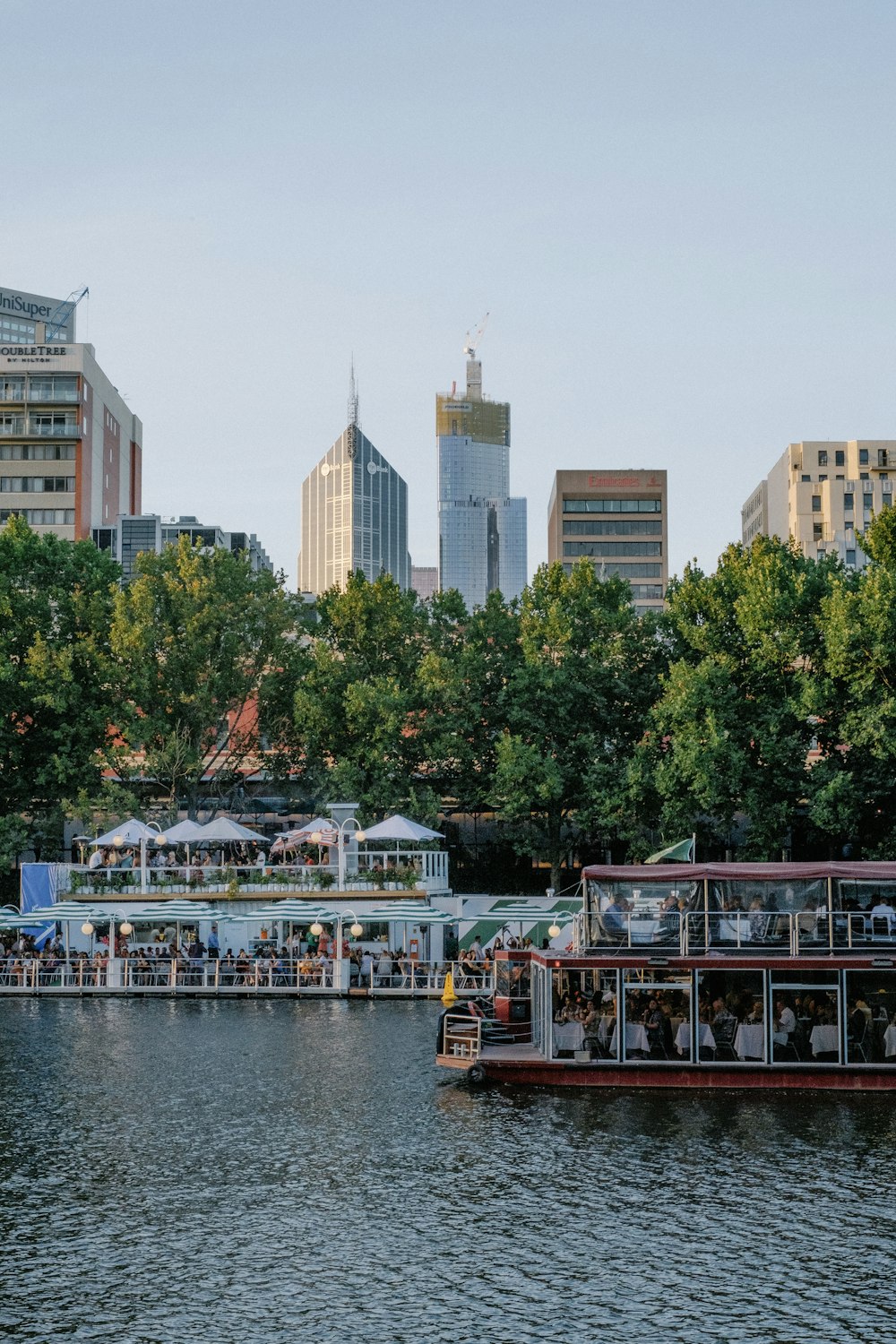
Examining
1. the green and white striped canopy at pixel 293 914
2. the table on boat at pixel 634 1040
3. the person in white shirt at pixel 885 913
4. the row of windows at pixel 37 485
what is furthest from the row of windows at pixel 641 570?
the table on boat at pixel 634 1040

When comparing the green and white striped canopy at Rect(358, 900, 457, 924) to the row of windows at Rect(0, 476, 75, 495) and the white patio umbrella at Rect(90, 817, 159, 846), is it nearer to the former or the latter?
the white patio umbrella at Rect(90, 817, 159, 846)

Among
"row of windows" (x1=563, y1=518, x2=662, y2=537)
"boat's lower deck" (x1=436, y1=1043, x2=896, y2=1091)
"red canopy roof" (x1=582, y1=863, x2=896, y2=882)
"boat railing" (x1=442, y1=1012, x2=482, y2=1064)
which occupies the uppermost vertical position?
"row of windows" (x1=563, y1=518, x2=662, y2=537)

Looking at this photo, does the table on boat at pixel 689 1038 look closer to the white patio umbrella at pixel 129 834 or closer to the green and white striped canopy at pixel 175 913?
the green and white striped canopy at pixel 175 913

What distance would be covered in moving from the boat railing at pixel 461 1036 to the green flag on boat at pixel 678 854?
962 cm

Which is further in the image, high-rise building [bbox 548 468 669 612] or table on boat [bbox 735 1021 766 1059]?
high-rise building [bbox 548 468 669 612]

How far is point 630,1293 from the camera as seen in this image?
23453mm

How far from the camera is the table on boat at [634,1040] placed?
40156 mm

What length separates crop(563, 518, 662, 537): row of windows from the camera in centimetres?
18538

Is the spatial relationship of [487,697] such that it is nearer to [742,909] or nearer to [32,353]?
[742,909]

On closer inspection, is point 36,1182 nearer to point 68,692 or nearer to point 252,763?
point 68,692

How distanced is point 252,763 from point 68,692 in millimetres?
13049

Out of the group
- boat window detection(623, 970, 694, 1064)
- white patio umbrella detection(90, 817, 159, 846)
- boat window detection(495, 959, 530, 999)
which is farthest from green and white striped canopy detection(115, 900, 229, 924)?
boat window detection(623, 970, 694, 1064)

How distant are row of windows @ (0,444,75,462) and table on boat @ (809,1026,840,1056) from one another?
10762 cm

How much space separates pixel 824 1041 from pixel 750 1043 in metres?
1.89
